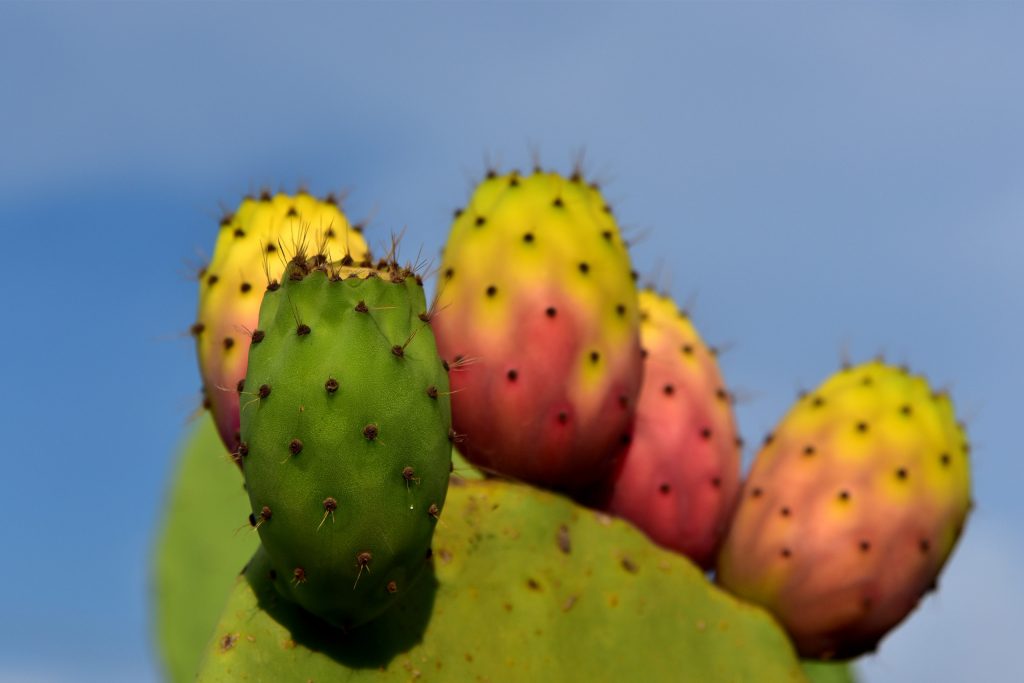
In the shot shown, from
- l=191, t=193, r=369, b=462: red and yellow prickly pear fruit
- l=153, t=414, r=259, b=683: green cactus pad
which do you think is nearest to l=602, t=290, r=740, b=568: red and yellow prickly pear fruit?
l=191, t=193, r=369, b=462: red and yellow prickly pear fruit

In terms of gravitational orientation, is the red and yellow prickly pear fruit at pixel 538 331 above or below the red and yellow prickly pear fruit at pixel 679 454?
above

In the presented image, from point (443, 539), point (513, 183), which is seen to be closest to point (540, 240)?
point (513, 183)

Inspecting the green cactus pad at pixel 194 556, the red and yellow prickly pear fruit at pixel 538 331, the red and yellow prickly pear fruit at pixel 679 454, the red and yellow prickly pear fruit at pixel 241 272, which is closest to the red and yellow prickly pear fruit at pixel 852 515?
the red and yellow prickly pear fruit at pixel 679 454

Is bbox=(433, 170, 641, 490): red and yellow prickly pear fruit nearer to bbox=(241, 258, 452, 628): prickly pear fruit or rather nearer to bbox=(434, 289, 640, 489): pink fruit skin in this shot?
bbox=(434, 289, 640, 489): pink fruit skin

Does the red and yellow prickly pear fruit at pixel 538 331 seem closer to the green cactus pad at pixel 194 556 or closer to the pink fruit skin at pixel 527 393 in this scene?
the pink fruit skin at pixel 527 393

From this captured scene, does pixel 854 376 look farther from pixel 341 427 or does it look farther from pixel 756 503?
pixel 341 427

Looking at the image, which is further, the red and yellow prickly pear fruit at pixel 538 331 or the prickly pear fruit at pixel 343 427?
the red and yellow prickly pear fruit at pixel 538 331
